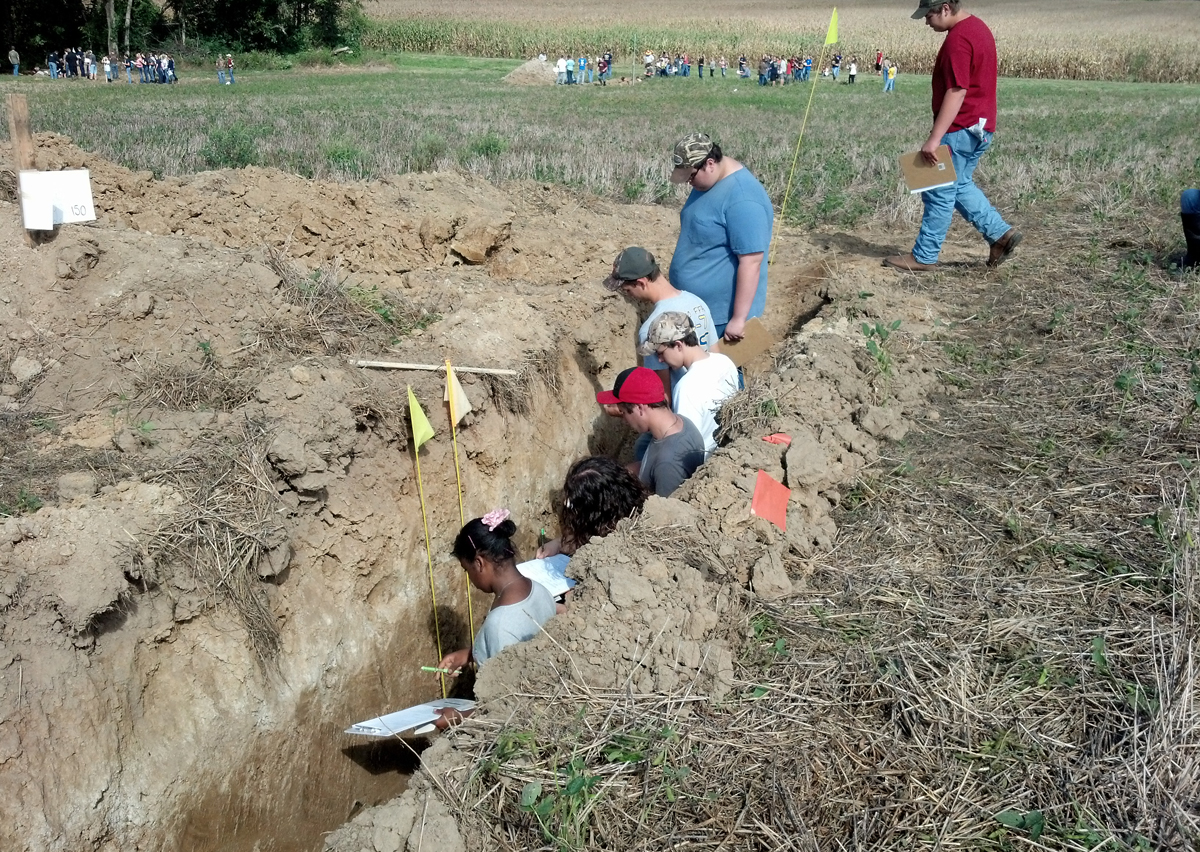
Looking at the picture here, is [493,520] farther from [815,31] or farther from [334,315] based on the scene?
[815,31]

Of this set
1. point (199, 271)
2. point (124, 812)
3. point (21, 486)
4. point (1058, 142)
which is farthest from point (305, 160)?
point (1058, 142)

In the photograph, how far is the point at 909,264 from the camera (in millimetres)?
7996

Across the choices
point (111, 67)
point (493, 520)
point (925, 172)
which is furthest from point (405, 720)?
point (111, 67)

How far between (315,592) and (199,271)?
7.70ft

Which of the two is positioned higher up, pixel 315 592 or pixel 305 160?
pixel 305 160

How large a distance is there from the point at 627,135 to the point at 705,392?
12926 millimetres

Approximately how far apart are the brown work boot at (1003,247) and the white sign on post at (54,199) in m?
6.99

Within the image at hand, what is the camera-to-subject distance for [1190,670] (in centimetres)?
300

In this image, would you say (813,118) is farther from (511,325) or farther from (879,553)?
(879,553)

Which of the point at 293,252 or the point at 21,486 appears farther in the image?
the point at 293,252

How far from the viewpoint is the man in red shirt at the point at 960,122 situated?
709 cm

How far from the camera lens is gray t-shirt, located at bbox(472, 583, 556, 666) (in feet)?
12.7

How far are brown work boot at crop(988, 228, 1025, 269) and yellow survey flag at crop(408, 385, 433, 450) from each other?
5.48m

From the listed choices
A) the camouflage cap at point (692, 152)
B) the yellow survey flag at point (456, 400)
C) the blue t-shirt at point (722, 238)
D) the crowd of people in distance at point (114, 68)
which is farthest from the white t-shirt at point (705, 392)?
the crowd of people in distance at point (114, 68)
